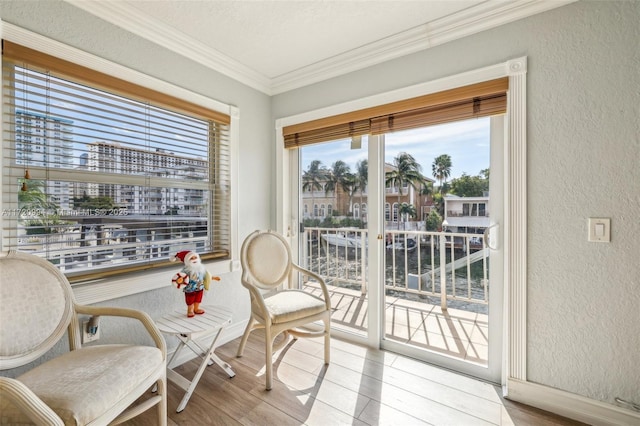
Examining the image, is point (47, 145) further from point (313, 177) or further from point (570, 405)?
point (570, 405)

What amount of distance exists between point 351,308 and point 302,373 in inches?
37.4

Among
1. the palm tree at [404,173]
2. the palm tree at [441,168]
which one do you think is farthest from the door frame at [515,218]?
the palm tree at [404,173]

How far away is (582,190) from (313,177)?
6.65ft

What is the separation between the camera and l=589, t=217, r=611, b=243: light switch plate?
5.04ft

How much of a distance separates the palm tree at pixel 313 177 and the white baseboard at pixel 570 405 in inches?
80.4

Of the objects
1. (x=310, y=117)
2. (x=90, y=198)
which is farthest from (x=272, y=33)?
(x=90, y=198)

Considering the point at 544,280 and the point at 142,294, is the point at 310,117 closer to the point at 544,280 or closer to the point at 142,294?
the point at 142,294

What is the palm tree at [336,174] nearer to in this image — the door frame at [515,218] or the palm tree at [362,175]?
the palm tree at [362,175]

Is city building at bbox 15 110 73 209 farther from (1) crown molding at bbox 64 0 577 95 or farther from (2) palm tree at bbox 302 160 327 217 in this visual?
(2) palm tree at bbox 302 160 327 217

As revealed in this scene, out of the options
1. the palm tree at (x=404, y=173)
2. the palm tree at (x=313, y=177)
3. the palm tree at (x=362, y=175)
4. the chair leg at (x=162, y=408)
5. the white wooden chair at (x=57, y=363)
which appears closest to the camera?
the white wooden chair at (x=57, y=363)

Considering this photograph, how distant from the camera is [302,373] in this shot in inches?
80.2

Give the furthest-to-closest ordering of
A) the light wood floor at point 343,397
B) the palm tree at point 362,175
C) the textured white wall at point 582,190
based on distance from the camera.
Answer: the palm tree at point 362,175
the light wood floor at point 343,397
the textured white wall at point 582,190

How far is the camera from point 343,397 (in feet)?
5.84

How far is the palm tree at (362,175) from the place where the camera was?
8.36 feet
